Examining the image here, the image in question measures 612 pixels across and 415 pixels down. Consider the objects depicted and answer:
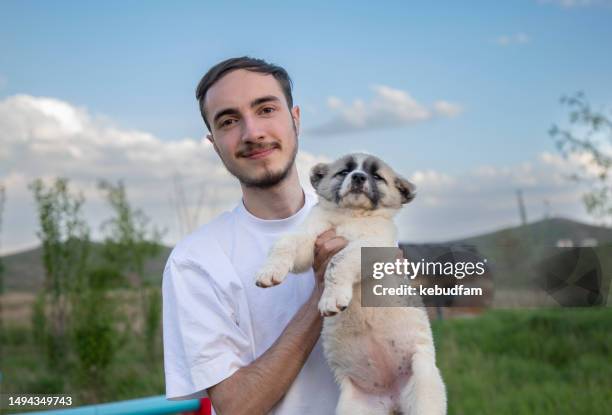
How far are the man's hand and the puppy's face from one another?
11.6 inches

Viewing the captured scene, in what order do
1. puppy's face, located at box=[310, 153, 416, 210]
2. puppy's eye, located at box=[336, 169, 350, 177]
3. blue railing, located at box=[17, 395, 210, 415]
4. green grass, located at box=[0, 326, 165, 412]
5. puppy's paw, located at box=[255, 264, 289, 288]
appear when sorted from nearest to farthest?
puppy's paw, located at box=[255, 264, 289, 288] < puppy's face, located at box=[310, 153, 416, 210] < puppy's eye, located at box=[336, 169, 350, 177] < blue railing, located at box=[17, 395, 210, 415] < green grass, located at box=[0, 326, 165, 412]

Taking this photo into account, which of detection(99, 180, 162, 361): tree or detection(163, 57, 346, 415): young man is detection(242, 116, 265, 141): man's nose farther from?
detection(99, 180, 162, 361): tree

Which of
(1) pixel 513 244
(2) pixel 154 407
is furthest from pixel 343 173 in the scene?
(1) pixel 513 244

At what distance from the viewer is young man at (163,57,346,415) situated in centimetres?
304

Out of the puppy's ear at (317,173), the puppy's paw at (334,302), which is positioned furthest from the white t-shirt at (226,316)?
the puppy's paw at (334,302)

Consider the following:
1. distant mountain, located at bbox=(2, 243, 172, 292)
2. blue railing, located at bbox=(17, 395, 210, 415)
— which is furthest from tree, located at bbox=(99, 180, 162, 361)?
blue railing, located at bbox=(17, 395, 210, 415)

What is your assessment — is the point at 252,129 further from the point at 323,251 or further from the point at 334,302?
the point at 334,302

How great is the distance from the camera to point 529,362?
33.7 ft

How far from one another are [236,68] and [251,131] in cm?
42

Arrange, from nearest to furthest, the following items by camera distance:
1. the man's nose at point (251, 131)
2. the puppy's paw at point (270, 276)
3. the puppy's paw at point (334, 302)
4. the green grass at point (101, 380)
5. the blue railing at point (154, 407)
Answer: the puppy's paw at point (334, 302) < the puppy's paw at point (270, 276) < the man's nose at point (251, 131) < the blue railing at point (154, 407) < the green grass at point (101, 380)

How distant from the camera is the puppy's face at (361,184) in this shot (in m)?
3.40

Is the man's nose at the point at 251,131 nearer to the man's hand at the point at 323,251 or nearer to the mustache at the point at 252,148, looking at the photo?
the mustache at the point at 252,148

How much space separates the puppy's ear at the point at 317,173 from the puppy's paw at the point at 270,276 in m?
0.88

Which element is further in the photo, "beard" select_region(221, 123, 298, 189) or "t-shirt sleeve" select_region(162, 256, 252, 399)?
"beard" select_region(221, 123, 298, 189)
